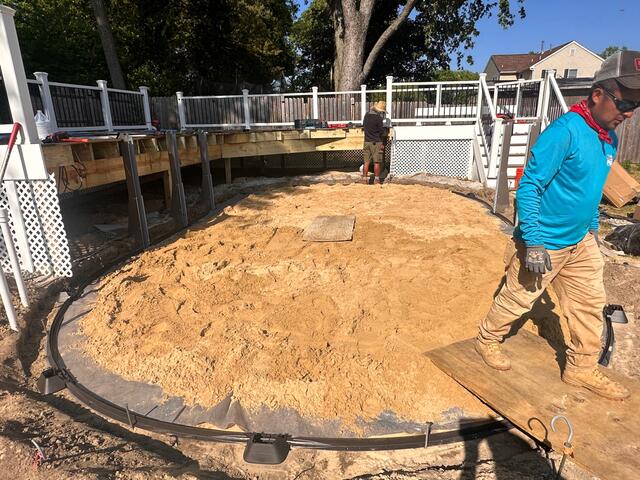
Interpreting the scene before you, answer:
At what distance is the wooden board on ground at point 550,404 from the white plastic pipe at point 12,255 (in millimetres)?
3797

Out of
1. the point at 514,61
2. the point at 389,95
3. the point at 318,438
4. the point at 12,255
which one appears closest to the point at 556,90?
the point at 389,95

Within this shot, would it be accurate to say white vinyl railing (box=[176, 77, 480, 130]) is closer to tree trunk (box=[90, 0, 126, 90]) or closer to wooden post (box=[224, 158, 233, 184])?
wooden post (box=[224, 158, 233, 184])

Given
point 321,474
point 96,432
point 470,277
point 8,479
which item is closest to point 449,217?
point 470,277

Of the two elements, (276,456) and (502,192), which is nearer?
(276,456)

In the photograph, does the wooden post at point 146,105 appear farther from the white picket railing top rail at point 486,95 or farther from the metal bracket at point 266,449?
the metal bracket at point 266,449

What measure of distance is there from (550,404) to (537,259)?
0.93 meters

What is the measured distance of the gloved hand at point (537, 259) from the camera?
227cm

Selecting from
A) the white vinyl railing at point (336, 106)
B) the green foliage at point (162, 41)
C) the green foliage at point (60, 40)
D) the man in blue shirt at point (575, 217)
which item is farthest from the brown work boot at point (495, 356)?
the green foliage at point (162, 41)

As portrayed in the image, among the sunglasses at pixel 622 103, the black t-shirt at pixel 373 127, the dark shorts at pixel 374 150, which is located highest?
the sunglasses at pixel 622 103

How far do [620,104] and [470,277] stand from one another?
2579 mm

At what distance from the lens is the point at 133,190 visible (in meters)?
5.79

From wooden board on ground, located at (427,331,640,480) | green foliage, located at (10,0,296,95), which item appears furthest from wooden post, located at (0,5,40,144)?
green foliage, located at (10,0,296,95)

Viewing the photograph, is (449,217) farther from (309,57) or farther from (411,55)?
(309,57)

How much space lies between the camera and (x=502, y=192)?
24.1 feet
